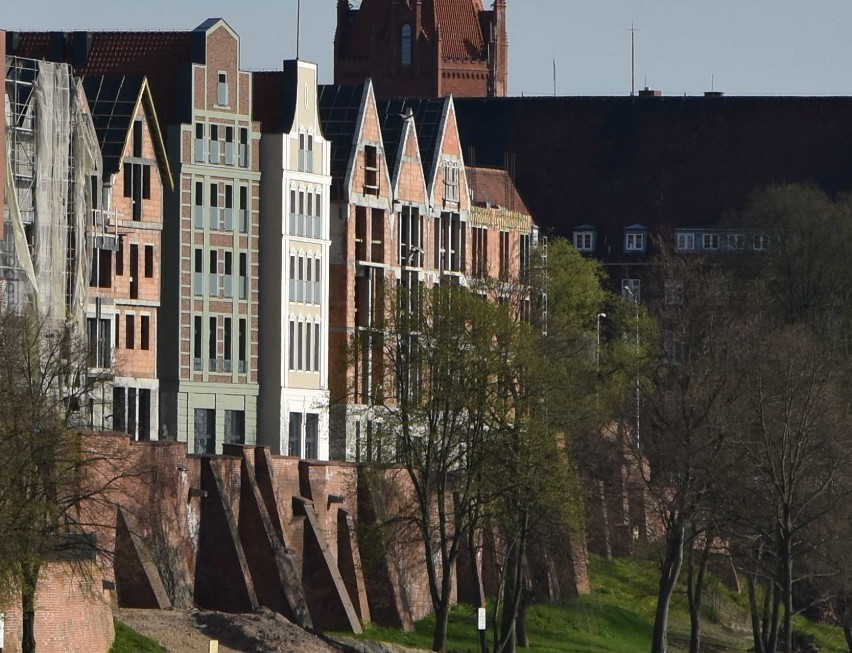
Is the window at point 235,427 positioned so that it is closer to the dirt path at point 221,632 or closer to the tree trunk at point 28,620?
the dirt path at point 221,632

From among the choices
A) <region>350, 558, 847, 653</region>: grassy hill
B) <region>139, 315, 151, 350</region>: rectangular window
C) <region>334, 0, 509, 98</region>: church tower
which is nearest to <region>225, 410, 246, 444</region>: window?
<region>139, 315, 151, 350</region>: rectangular window

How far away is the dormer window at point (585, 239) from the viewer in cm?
17188

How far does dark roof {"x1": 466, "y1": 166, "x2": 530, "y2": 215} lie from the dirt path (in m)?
48.1

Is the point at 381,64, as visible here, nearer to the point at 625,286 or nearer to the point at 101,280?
the point at 625,286

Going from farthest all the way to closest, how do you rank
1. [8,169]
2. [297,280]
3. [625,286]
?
1. [625,286]
2. [297,280]
3. [8,169]

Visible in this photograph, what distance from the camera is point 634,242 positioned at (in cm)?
17250

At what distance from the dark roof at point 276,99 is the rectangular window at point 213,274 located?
5294 millimetres

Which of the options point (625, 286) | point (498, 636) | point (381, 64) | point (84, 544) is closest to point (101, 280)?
point (498, 636)

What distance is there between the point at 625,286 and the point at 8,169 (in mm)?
78774

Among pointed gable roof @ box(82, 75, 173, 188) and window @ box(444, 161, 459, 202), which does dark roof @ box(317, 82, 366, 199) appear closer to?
window @ box(444, 161, 459, 202)

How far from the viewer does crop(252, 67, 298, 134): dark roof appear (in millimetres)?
103681

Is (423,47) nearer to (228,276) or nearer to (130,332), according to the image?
(228,276)

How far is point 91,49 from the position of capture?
105 meters

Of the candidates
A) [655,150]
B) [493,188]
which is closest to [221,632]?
[493,188]
